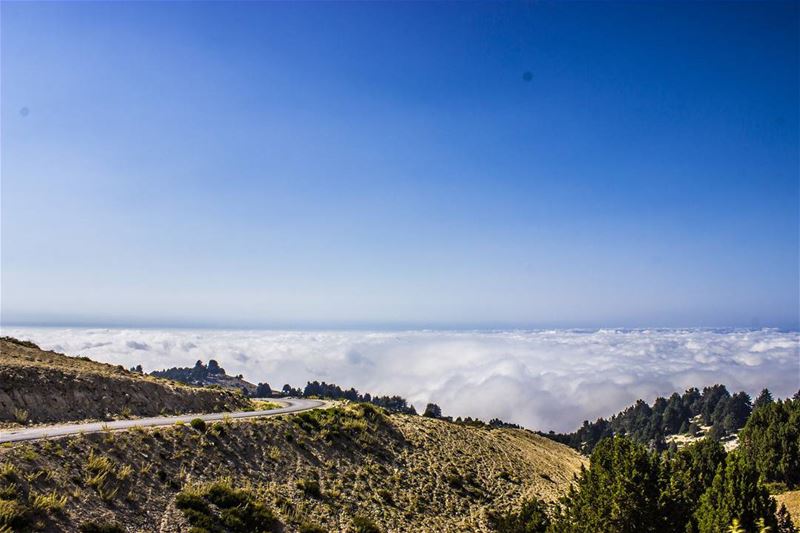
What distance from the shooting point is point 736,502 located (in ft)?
57.4

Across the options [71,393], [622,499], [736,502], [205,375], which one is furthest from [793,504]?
[205,375]

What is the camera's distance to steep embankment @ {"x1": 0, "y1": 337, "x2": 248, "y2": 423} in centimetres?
3114

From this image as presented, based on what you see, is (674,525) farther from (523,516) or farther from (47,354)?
(47,354)

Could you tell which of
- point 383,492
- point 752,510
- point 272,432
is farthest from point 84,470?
point 752,510

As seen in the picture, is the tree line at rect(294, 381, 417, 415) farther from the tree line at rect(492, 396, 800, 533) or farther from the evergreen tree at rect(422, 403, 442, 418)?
the tree line at rect(492, 396, 800, 533)

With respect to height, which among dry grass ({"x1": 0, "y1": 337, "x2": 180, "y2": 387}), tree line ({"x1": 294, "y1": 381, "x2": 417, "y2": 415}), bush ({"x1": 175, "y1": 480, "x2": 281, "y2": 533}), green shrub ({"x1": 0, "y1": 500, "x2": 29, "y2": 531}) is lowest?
tree line ({"x1": 294, "y1": 381, "x2": 417, "y2": 415})

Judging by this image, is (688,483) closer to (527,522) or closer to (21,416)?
(527,522)

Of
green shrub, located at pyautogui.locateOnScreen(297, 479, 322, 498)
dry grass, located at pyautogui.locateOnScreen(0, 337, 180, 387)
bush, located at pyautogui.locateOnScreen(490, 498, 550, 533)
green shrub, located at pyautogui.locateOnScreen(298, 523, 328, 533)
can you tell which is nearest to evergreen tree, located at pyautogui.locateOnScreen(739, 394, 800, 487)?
bush, located at pyautogui.locateOnScreen(490, 498, 550, 533)

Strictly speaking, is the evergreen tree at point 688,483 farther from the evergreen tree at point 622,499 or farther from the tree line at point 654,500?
the evergreen tree at point 622,499

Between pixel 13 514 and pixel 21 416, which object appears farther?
pixel 21 416

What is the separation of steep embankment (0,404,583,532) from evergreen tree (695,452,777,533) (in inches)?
656

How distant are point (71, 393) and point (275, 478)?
17.1m

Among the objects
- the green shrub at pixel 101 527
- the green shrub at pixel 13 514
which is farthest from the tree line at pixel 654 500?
the green shrub at pixel 13 514

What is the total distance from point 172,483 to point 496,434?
43760mm
